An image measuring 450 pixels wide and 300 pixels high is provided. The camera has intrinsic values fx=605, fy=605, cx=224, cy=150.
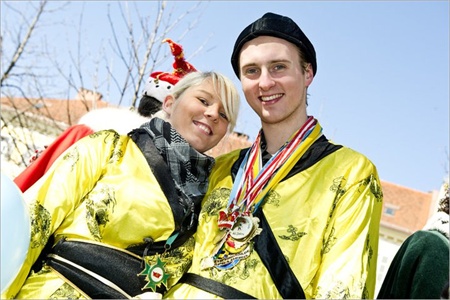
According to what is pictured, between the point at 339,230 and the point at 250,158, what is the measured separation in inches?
24.9

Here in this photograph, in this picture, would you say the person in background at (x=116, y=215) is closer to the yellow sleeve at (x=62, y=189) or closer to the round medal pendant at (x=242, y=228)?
the yellow sleeve at (x=62, y=189)

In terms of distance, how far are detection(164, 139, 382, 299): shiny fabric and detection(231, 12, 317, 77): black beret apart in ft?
1.76

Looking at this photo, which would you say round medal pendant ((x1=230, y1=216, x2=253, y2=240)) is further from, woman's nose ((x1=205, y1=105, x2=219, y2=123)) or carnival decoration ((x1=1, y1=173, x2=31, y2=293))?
carnival decoration ((x1=1, y1=173, x2=31, y2=293))

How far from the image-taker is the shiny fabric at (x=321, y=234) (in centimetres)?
241

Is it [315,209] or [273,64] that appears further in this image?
[273,64]

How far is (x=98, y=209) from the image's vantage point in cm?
278

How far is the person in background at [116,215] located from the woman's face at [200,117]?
2 cm

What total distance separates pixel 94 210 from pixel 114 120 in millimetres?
1541

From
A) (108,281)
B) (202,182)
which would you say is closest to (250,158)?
(202,182)

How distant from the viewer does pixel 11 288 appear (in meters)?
2.58

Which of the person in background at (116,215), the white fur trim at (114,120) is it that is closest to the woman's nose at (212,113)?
the person in background at (116,215)

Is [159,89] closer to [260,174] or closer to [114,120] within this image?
[114,120]

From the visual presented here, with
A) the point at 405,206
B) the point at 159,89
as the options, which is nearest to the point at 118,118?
the point at 159,89

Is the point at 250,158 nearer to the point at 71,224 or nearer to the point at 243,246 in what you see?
the point at 243,246
